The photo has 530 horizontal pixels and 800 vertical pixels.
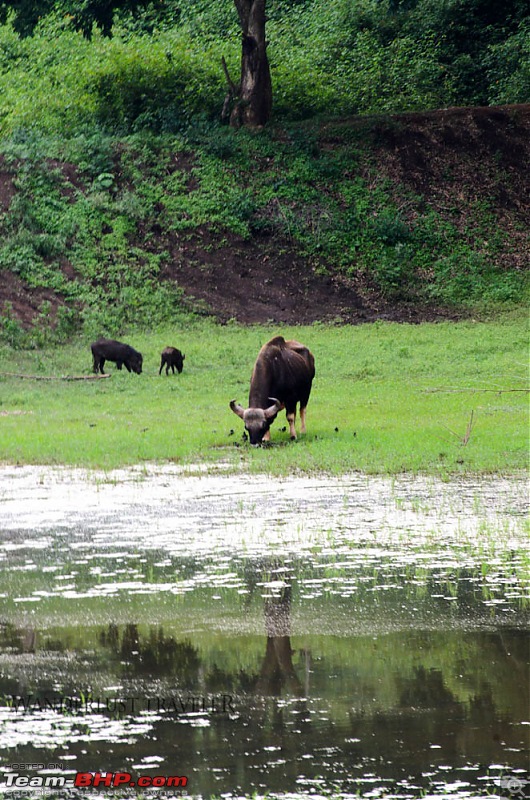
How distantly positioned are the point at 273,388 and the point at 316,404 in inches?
183

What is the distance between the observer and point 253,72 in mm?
40125

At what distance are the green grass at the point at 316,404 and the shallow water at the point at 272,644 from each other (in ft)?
8.24

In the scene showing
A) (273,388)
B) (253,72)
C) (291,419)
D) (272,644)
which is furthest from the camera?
(253,72)

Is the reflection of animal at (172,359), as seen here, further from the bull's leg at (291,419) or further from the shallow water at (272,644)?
the shallow water at (272,644)

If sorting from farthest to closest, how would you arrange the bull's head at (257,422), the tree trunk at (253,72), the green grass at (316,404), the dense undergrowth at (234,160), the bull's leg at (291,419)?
the tree trunk at (253,72) < the dense undergrowth at (234,160) < the bull's leg at (291,419) < the bull's head at (257,422) < the green grass at (316,404)

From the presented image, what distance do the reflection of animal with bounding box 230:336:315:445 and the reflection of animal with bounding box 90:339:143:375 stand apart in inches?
358

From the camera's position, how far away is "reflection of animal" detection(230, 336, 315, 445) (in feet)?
55.2

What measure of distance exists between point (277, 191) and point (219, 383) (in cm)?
1585

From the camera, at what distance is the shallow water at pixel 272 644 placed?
5488mm

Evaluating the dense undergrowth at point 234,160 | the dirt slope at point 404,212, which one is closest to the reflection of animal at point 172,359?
the dense undergrowth at point 234,160

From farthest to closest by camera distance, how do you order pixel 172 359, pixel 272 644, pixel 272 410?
pixel 172 359 → pixel 272 410 → pixel 272 644

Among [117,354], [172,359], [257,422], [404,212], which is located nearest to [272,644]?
[257,422]

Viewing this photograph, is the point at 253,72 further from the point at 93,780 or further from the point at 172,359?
the point at 93,780

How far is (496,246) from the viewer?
1517 inches
